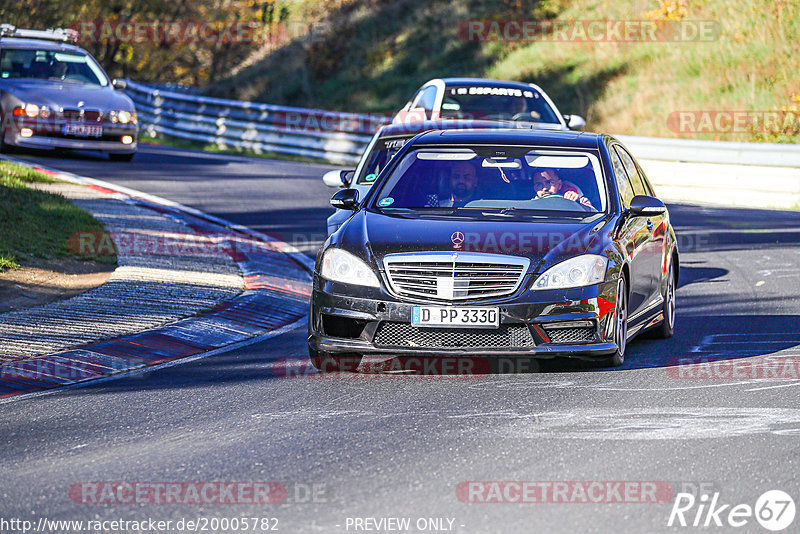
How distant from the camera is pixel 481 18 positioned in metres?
41.4

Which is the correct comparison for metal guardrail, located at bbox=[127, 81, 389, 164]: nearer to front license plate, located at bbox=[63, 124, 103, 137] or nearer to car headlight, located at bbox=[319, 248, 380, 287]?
front license plate, located at bbox=[63, 124, 103, 137]

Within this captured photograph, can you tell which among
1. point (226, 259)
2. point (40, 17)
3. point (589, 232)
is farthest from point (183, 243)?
point (40, 17)

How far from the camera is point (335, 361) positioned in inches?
348

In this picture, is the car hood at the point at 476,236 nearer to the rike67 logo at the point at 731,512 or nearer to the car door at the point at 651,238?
the car door at the point at 651,238

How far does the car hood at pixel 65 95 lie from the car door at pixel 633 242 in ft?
43.6

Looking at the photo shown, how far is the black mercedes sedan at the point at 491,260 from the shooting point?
8070mm

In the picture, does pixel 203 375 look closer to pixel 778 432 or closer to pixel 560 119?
pixel 778 432

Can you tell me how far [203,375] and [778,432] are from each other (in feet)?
12.1

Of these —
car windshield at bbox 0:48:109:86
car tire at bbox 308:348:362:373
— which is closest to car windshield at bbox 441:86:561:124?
car windshield at bbox 0:48:109:86

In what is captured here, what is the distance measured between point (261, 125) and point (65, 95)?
10660 mm

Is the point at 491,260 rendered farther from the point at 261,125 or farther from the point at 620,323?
the point at 261,125

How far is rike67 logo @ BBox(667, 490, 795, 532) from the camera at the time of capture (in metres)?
5.18

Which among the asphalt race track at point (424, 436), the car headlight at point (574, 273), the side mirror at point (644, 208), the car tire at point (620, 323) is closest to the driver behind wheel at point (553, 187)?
the side mirror at point (644, 208)

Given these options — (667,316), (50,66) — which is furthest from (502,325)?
(50,66)
